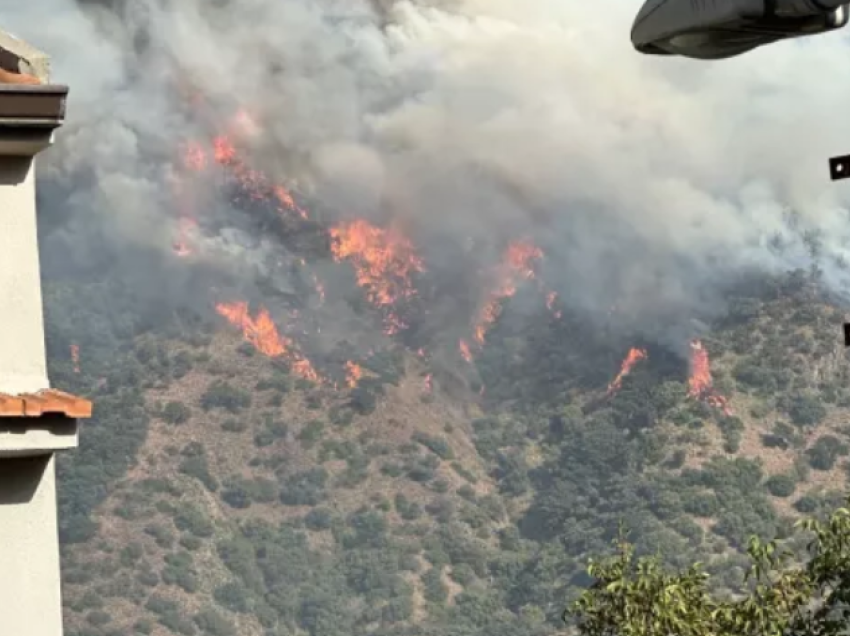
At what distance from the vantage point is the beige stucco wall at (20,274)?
1727cm

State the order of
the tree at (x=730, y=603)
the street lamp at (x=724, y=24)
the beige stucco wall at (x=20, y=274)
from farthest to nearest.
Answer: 1. the tree at (x=730, y=603)
2. the beige stucco wall at (x=20, y=274)
3. the street lamp at (x=724, y=24)

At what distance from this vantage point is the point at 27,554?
657 inches

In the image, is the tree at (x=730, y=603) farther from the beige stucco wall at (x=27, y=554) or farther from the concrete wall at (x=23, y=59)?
the beige stucco wall at (x=27, y=554)

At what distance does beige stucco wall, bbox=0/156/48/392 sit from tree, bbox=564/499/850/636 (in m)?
15.4

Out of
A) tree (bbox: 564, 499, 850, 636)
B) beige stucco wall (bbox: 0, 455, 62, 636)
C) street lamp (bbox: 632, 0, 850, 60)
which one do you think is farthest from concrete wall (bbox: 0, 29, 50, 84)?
tree (bbox: 564, 499, 850, 636)

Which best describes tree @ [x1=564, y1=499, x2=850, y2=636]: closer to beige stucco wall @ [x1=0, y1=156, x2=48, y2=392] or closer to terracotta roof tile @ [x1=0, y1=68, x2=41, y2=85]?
beige stucco wall @ [x1=0, y1=156, x2=48, y2=392]

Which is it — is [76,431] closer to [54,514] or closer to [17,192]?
[54,514]

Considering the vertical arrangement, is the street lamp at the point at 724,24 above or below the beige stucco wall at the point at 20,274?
below

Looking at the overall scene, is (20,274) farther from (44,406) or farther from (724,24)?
(724,24)

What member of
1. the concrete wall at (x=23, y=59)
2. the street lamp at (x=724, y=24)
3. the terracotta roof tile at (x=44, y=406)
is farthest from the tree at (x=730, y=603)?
the street lamp at (x=724, y=24)

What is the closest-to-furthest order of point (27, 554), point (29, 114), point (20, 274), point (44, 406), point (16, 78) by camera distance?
point (44, 406)
point (27, 554)
point (29, 114)
point (20, 274)
point (16, 78)

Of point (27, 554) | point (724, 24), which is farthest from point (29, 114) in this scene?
point (724, 24)

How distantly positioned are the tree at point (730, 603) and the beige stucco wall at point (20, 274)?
15400mm

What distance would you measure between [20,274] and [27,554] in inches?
85.1
